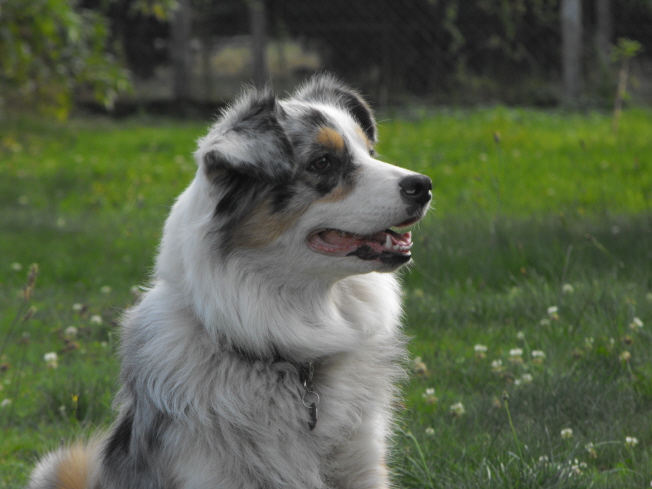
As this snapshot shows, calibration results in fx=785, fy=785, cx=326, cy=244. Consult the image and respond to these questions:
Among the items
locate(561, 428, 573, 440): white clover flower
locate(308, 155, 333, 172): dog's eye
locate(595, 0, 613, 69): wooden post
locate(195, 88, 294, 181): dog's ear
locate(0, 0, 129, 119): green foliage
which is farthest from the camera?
locate(595, 0, 613, 69): wooden post

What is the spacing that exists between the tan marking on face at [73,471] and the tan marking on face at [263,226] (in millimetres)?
1104

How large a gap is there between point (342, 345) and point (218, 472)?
0.66m

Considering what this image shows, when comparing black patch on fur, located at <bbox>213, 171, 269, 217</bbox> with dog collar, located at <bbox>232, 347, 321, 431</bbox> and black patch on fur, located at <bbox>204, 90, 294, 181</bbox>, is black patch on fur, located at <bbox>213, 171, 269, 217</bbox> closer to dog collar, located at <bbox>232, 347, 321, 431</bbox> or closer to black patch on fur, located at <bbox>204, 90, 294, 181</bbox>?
black patch on fur, located at <bbox>204, 90, 294, 181</bbox>

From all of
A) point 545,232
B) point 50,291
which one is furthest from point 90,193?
point 545,232

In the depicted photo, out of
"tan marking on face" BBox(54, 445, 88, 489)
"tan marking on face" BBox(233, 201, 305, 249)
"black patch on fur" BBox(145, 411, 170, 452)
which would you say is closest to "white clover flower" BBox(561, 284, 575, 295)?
"tan marking on face" BBox(233, 201, 305, 249)

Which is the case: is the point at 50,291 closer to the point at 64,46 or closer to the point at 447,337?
the point at 64,46

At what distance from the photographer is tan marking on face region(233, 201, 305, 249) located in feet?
9.59

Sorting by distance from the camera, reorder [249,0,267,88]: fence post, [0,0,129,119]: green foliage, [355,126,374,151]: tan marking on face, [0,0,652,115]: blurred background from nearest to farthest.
A: [355,126,374,151]: tan marking on face → [0,0,129,119]: green foliage → [0,0,652,115]: blurred background → [249,0,267,88]: fence post

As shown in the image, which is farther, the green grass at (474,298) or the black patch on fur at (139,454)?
the green grass at (474,298)

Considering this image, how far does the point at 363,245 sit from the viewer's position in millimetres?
2930

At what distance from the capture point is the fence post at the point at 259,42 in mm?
12531

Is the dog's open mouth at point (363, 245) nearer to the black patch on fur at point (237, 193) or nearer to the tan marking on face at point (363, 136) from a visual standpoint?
the black patch on fur at point (237, 193)

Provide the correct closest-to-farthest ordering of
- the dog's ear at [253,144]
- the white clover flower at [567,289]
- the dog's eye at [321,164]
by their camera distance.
→ the dog's ear at [253,144] → the dog's eye at [321,164] → the white clover flower at [567,289]

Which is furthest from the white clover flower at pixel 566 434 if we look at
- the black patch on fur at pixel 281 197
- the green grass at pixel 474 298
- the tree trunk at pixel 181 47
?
the tree trunk at pixel 181 47
